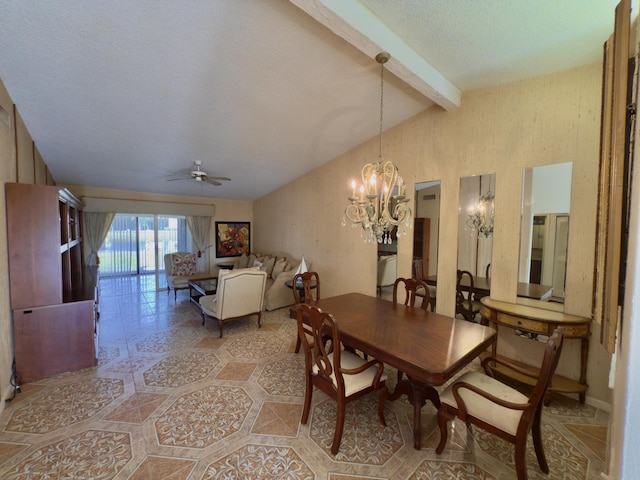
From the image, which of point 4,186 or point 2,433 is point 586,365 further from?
point 4,186

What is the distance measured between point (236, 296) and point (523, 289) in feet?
11.6

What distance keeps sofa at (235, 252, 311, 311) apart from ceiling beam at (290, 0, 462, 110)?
365 centimetres

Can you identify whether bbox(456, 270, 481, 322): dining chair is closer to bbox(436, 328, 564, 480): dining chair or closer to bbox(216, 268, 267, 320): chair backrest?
bbox(436, 328, 564, 480): dining chair

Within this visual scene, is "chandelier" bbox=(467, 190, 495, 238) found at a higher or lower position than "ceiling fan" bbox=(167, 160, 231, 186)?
lower

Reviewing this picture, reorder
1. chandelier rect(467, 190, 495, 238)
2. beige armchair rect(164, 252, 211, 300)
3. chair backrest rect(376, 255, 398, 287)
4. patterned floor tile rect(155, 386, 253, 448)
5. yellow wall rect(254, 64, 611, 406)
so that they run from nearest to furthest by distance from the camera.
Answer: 1. patterned floor tile rect(155, 386, 253, 448)
2. yellow wall rect(254, 64, 611, 406)
3. chandelier rect(467, 190, 495, 238)
4. chair backrest rect(376, 255, 398, 287)
5. beige armchair rect(164, 252, 211, 300)

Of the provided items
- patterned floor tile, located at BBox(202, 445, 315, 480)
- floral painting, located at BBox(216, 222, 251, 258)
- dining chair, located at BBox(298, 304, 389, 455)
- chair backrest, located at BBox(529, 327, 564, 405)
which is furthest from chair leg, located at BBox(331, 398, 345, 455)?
floral painting, located at BBox(216, 222, 251, 258)

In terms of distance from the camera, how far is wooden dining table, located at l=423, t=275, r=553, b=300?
265 centimetres

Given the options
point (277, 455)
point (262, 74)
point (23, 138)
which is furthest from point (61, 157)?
point (277, 455)

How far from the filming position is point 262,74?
2553 mm

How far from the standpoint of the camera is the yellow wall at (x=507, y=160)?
2377 mm

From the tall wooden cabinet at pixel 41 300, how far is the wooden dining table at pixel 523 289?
4.39 m

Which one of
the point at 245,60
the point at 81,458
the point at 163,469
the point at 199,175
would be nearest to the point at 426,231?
the point at 245,60

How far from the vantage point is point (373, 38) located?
2018 millimetres

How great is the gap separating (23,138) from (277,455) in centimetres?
424
